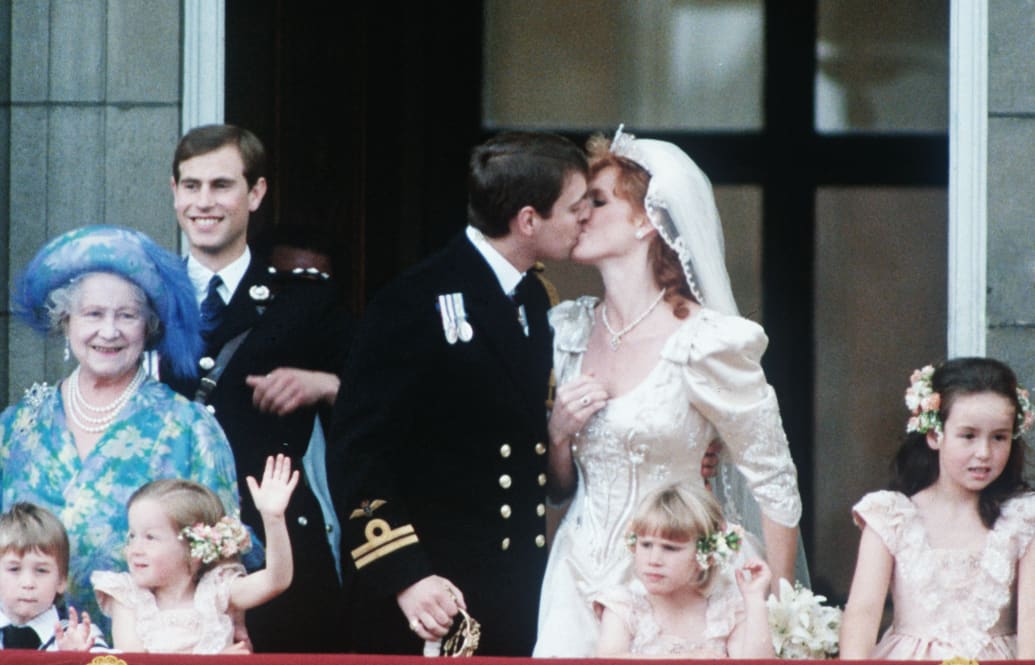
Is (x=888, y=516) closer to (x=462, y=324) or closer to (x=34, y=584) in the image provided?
(x=462, y=324)

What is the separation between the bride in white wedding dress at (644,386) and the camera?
18.5ft

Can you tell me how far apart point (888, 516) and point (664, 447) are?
622mm

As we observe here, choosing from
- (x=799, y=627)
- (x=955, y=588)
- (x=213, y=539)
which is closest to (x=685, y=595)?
(x=799, y=627)

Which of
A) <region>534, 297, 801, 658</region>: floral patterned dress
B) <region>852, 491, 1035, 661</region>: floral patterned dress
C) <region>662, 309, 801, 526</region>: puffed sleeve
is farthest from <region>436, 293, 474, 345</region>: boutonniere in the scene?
<region>852, 491, 1035, 661</region>: floral patterned dress

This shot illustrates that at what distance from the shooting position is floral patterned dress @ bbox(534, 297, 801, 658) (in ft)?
18.5

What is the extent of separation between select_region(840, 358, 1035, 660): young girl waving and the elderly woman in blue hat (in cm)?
173

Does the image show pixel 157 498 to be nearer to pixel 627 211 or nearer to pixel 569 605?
pixel 569 605

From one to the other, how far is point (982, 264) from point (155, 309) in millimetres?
2455

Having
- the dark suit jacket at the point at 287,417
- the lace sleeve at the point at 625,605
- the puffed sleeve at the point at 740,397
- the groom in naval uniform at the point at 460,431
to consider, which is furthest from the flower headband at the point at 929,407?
the dark suit jacket at the point at 287,417

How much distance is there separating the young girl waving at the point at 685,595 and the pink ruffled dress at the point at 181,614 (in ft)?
3.27

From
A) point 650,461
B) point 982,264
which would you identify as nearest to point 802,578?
point 650,461

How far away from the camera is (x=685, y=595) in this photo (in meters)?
5.45

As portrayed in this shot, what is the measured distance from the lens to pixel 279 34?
699 centimetres

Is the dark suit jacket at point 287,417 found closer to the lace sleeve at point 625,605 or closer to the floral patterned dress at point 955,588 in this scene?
the lace sleeve at point 625,605
